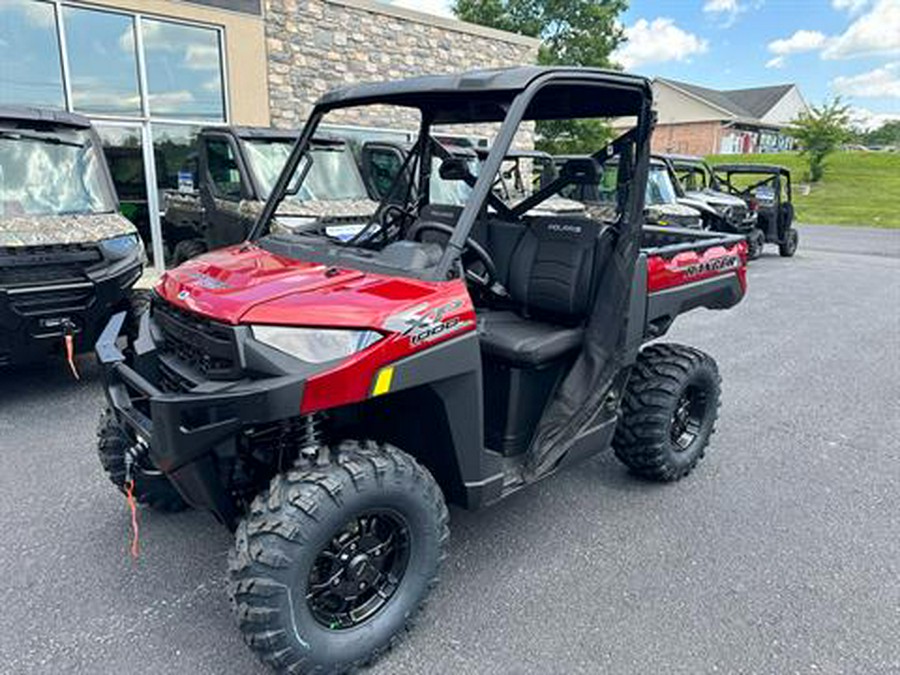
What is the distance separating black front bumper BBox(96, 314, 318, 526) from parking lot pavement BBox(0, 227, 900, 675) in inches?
25.0

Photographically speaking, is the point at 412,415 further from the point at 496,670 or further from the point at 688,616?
the point at 688,616

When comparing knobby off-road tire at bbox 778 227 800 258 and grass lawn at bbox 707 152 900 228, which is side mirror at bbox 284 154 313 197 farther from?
grass lawn at bbox 707 152 900 228

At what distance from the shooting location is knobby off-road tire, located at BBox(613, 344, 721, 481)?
3352mm

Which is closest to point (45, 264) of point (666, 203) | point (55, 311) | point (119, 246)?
point (55, 311)

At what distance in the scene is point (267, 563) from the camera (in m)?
1.98

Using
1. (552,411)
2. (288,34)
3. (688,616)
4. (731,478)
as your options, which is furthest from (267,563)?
(288,34)

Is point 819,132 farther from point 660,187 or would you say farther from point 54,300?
point 54,300

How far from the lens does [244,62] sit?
10.1 m

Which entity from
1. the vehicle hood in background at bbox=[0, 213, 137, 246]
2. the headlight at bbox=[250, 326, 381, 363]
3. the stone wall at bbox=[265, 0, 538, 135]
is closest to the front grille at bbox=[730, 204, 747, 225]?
the stone wall at bbox=[265, 0, 538, 135]

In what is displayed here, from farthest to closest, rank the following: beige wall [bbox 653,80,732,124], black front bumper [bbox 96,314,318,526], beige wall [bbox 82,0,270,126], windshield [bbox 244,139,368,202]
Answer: beige wall [bbox 653,80,732,124], beige wall [bbox 82,0,270,126], windshield [bbox 244,139,368,202], black front bumper [bbox 96,314,318,526]

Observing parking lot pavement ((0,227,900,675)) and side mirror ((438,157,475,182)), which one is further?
side mirror ((438,157,475,182))

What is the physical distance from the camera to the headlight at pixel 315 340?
2047mm

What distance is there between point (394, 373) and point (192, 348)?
758mm

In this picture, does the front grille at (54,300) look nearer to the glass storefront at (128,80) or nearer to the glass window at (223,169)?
the glass window at (223,169)
